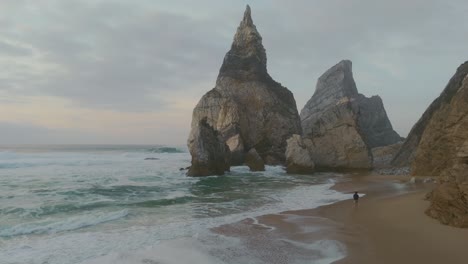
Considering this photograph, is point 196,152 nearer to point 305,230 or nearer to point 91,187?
point 91,187

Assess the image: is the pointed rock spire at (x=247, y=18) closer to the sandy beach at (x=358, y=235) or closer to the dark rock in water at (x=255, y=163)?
the dark rock in water at (x=255, y=163)

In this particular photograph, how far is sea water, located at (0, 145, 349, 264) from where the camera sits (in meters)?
11.4

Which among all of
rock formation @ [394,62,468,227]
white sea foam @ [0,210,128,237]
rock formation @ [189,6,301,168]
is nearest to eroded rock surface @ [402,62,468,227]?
rock formation @ [394,62,468,227]

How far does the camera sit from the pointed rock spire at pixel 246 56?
51875 millimetres

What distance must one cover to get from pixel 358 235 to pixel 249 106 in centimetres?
3783

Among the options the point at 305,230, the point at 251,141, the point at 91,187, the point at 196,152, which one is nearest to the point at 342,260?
the point at 305,230

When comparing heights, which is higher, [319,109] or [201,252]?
[319,109]

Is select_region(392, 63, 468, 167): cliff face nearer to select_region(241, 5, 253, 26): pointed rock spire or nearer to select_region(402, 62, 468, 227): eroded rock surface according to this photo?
select_region(402, 62, 468, 227): eroded rock surface

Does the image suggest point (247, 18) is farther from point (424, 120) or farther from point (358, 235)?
point (358, 235)

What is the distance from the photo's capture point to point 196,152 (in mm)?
36375

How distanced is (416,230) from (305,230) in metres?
3.74

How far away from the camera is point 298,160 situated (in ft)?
127

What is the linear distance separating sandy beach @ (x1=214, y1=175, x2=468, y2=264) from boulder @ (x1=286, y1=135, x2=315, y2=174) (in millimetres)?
19377

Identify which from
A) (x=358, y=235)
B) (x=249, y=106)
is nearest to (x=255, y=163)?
(x=249, y=106)
